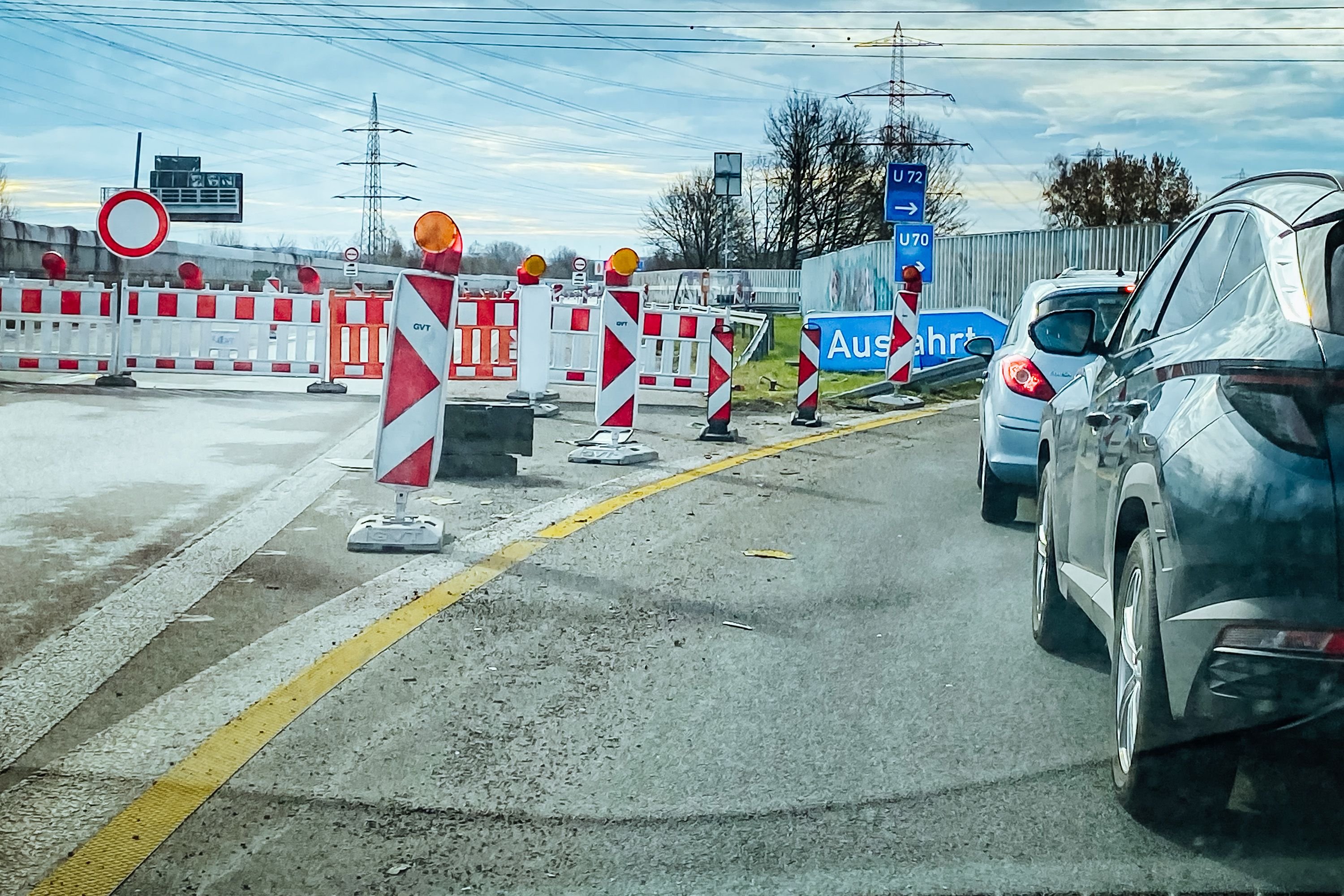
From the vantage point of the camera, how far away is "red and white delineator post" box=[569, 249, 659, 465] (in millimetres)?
12062

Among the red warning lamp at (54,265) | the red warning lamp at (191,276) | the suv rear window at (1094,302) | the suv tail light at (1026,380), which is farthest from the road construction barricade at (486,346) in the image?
the suv tail light at (1026,380)

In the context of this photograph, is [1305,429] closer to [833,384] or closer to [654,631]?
[654,631]

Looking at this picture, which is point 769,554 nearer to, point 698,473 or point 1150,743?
point 698,473

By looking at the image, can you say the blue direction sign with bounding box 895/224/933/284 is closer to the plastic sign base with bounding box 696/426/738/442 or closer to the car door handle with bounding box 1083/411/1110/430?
the plastic sign base with bounding box 696/426/738/442

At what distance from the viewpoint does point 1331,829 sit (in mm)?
3889

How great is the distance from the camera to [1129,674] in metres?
4.02

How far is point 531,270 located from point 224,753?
14176mm

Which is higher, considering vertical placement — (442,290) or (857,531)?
(442,290)

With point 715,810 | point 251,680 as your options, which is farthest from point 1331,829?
point 251,680

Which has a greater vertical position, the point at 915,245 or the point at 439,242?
the point at 915,245

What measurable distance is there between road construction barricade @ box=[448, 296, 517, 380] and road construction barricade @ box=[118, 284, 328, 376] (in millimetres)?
1705

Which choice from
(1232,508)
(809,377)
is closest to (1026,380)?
(1232,508)

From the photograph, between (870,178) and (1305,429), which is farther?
(870,178)

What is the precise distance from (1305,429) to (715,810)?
1796 mm
